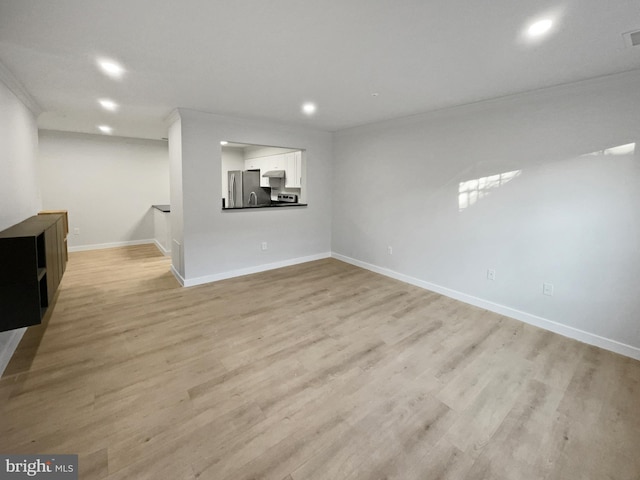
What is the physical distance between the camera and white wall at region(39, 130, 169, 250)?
18.6 ft

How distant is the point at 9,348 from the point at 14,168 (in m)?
1.76

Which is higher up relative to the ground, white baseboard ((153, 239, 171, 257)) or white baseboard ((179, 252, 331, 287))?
white baseboard ((153, 239, 171, 257))

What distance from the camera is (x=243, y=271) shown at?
187 inches

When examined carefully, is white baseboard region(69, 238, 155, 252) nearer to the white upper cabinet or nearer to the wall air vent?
the white upper cabinet

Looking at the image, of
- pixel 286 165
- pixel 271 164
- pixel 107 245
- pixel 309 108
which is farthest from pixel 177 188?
pixel 107 245

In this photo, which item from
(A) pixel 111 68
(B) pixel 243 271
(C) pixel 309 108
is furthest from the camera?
(B) pixel 243 271

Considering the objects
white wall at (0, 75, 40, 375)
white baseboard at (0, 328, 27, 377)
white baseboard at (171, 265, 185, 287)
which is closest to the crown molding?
white wall at (0, 75, 40, 375)

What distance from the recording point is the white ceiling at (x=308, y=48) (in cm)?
164

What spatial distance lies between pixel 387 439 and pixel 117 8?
291 cm

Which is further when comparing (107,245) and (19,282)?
(107,245)

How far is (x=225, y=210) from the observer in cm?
449

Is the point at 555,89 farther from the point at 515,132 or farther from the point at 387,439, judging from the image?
the point at 387,439

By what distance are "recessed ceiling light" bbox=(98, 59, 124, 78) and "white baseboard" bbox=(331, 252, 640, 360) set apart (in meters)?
4.10

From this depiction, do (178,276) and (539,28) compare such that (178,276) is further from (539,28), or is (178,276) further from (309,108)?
(539,28)
